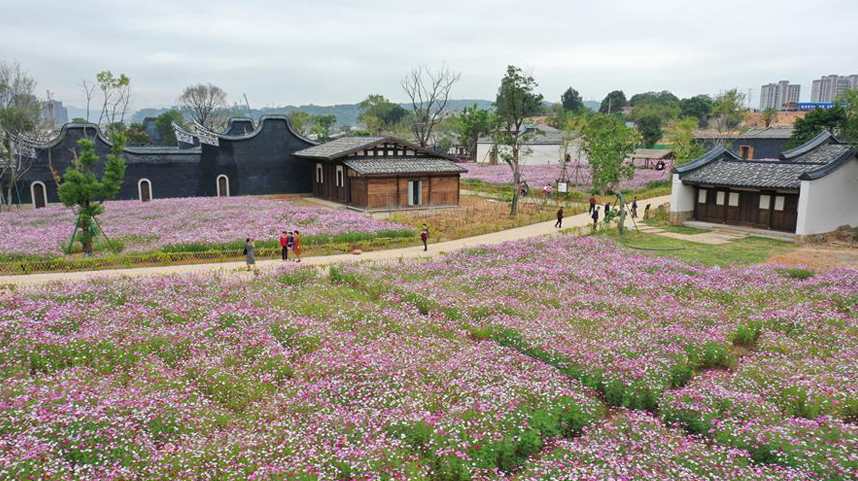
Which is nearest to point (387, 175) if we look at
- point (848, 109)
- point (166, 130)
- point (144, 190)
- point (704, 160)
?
point (704, 160)

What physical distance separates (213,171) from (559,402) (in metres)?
42.5

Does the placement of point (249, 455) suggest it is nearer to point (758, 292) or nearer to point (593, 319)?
point (593, 319)

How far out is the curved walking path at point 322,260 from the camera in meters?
21.6

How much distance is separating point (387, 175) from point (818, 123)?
146ft

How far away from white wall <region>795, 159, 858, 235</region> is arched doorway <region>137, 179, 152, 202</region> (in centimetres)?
4488

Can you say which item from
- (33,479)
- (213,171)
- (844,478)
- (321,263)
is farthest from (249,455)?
(213,171)

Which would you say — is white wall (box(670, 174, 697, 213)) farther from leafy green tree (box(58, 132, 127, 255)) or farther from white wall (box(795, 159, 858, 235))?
leafy green tree (box(58, 132, 127, 255))

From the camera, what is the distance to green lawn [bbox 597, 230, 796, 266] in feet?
86.3

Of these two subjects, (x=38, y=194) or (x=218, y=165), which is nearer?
(x=38, y=194)

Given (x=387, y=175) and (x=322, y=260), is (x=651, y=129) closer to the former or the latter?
(x=387, y=175)

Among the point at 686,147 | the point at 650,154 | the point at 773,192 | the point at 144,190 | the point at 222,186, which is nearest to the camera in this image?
the point at 773,192

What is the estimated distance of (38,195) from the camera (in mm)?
45156

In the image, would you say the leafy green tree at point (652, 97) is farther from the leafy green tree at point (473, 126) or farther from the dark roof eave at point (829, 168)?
the dark roof eave at point (829, 168)

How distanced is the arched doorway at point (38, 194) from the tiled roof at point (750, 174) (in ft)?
151
